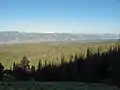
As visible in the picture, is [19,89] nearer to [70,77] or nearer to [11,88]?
[11,88]

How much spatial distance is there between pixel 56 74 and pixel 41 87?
2150cm

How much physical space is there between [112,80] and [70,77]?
37.0 ft

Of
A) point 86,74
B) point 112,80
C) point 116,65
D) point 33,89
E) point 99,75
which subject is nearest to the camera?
point 33,89

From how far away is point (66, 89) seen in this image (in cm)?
1400

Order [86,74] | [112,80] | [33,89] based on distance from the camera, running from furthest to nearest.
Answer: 1. [86,74]
2. [112,80]
3. [33,89]

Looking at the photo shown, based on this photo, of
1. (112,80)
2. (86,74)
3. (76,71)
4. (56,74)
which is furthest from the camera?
(56,74)

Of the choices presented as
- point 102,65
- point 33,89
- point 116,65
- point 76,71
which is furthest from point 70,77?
point 33,89

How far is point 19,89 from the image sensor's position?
13438 millimetres

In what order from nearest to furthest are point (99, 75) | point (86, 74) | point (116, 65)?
1. point (116, 65)
2. point (99, 75)
3. point (86, 74)

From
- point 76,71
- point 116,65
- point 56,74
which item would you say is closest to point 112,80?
point 116,65

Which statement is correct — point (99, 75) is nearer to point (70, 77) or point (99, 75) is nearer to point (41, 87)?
point (70, 77)

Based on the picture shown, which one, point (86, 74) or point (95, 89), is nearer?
point (95, 89)

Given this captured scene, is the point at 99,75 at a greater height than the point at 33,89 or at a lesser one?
lesser

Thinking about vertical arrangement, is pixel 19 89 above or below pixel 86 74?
above
